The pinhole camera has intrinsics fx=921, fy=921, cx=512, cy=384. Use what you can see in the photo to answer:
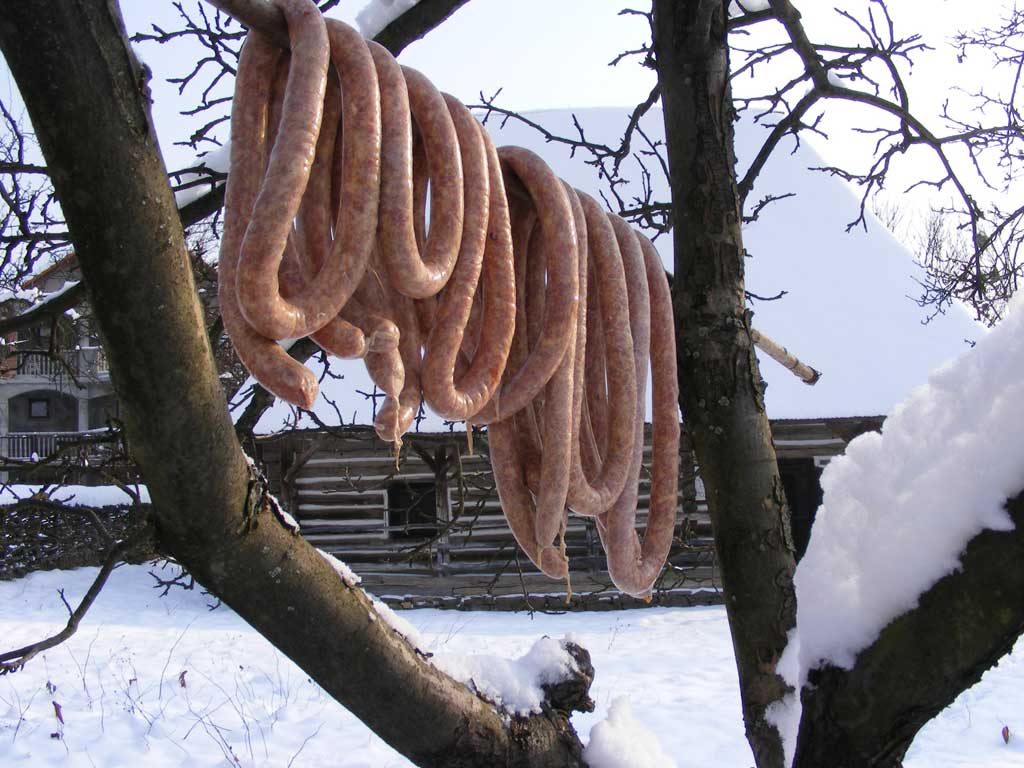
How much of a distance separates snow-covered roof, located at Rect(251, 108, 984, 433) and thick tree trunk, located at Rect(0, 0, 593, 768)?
1027 cm

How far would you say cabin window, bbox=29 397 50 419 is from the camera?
31.8 meters

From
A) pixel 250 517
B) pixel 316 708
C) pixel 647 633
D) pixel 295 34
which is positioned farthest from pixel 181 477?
pixel 647 633

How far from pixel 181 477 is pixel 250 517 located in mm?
161

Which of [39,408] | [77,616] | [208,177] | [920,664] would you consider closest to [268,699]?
[208,177]

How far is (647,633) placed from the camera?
11.2m

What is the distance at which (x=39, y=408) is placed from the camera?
3192 cm

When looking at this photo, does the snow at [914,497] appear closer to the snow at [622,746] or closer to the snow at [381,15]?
the snow at [622,746]

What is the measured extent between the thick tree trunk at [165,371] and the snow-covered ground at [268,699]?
3943 millimetres

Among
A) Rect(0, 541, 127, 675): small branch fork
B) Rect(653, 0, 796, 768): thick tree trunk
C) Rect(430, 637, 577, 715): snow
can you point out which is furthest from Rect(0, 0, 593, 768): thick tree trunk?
Rect(653, 0, 796, 768): thick tree trunk

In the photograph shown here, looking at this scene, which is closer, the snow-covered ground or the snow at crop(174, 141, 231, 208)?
the snow at crop(174, 141, 231, 208)

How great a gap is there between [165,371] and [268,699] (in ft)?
23.3

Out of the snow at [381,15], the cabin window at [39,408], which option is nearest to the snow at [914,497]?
the snow at [381,15]

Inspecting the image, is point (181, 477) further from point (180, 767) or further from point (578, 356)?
point (180, 767)

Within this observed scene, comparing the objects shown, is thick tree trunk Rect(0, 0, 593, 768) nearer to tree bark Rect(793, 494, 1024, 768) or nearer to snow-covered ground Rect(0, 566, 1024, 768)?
tree bark Rect(793, 494, 1024, 768)
